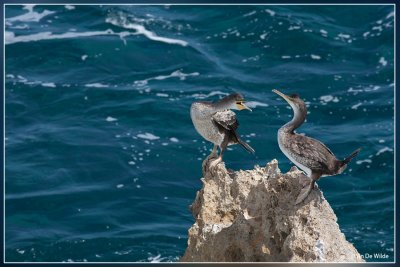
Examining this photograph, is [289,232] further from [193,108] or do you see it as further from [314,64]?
[314,64]

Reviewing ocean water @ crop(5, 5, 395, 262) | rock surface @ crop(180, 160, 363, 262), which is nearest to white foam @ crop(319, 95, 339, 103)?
ocean water @ crop(5, 5, 395, 262)

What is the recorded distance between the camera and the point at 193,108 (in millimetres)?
17719

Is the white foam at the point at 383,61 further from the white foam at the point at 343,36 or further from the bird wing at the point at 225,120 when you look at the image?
the bird wing at the point at 225,120

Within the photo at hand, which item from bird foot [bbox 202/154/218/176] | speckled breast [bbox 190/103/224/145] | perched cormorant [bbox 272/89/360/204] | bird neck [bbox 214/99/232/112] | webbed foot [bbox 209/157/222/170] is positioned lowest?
bird foot [bbox 202/154/218/176]

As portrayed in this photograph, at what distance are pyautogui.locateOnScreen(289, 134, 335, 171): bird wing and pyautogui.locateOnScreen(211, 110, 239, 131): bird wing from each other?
6.13 ft

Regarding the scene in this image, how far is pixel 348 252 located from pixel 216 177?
267 centimetres

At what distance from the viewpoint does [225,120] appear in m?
17.6

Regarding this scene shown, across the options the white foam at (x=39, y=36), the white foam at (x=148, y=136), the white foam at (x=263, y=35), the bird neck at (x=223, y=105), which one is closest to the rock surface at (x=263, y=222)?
the bird neck at (x=223, y=105)

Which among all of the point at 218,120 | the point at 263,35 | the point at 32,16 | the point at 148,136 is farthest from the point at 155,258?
the point at 32,16

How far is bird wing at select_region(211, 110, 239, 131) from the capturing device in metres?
17.6

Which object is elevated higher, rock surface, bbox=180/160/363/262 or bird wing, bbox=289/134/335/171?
bird wing, bbox=289/134/335/171

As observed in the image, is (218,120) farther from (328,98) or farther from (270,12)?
(270,12)

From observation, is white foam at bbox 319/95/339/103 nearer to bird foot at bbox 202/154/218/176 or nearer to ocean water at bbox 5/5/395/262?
ocean water at bbox 5/5/395/262

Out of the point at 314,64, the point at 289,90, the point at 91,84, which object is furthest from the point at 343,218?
the point at 91,84
